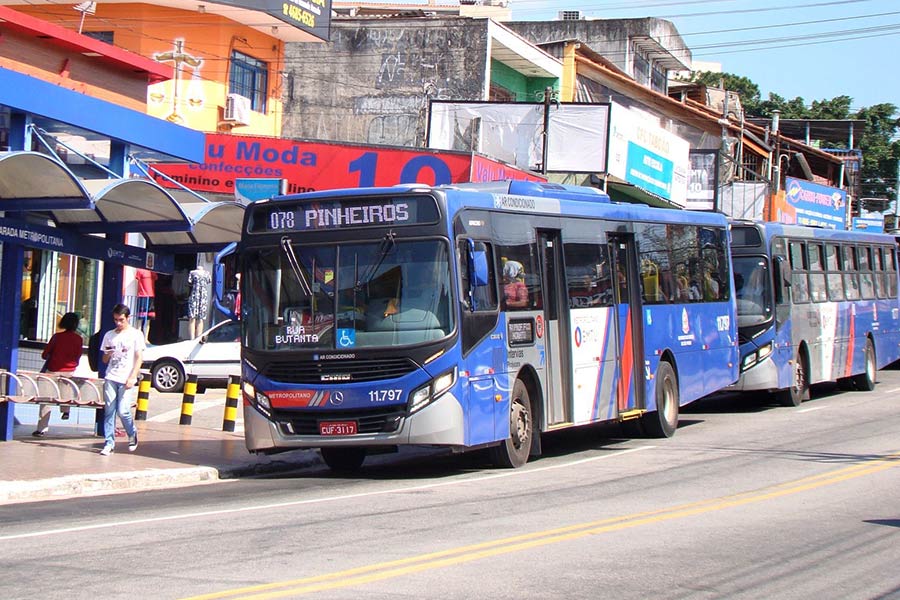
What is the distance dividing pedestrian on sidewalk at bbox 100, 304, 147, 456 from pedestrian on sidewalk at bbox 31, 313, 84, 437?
2.14 metres

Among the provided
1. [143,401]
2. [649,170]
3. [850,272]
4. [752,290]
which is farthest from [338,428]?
[649,170]

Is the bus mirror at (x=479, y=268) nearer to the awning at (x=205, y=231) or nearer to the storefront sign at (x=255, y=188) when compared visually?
the awning at (x=205, y=231)

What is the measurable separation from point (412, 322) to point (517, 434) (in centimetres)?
222

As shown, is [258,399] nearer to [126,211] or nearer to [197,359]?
[126,211]

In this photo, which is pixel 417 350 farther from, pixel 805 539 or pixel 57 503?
pixel 805 539

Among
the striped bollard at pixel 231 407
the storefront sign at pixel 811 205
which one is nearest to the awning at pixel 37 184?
the striped bollard at pixel 231 407

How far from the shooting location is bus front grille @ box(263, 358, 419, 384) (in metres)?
12.5

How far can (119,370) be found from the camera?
14492mm

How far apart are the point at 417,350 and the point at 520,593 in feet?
18.1

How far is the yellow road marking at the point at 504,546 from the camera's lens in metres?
7.07

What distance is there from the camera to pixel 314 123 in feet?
133

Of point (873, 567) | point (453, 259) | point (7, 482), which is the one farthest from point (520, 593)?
point (7, 482)

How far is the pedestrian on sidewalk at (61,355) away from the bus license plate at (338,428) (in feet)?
17.7

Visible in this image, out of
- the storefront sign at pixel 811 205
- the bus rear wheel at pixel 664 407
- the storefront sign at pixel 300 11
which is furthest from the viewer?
the storefront sign at pixel 811 205
